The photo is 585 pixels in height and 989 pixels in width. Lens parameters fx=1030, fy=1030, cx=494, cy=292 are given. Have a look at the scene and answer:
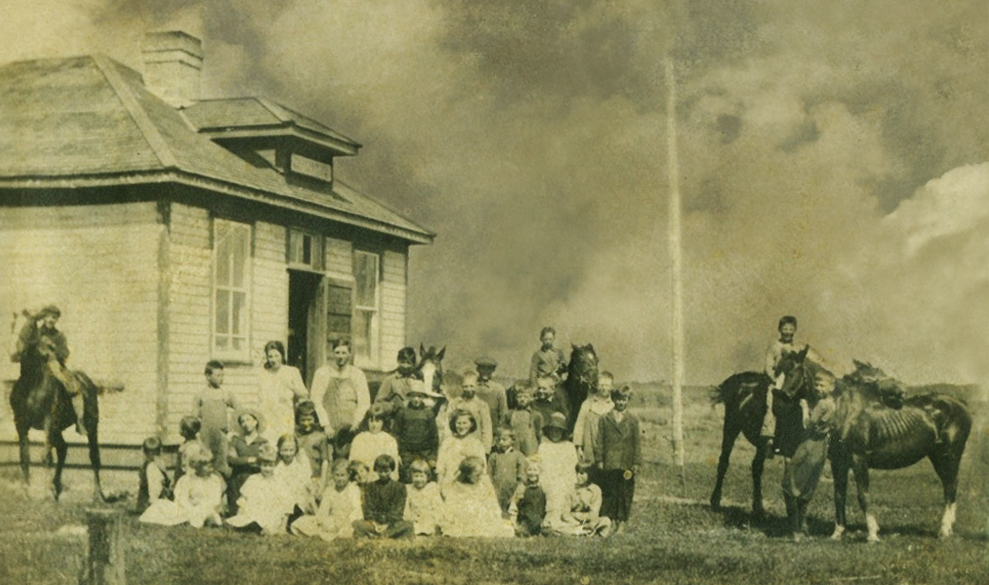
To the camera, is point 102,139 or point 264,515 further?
point 102,139

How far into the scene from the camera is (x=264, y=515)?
23.0ft

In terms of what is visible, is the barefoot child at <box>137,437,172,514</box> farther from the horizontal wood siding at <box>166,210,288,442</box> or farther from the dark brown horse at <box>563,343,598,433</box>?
the dark brown horse at <box>563,343,598,433</box>

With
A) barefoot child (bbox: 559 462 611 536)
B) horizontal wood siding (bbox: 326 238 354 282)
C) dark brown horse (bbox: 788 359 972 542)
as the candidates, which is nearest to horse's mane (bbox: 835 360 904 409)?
dark brown horse (bbox: 788 359 972 542)

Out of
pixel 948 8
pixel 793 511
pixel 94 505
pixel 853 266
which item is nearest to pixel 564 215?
pixel 853 266

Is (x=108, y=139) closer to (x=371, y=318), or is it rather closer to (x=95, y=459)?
(x=95, y=459)

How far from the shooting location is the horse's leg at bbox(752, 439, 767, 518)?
7684mm

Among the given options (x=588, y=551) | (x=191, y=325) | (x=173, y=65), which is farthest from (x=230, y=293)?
(x=588, y=551)

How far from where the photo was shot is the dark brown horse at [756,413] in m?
7.47

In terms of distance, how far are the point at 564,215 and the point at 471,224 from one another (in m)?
0.78

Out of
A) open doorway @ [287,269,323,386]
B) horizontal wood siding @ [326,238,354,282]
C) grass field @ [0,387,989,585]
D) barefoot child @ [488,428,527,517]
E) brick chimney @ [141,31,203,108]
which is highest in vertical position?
brick chimney @ [141,31,203,108]

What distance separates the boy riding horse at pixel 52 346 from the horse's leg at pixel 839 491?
5.42 meters

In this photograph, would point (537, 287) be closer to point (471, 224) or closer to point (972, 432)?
point (471, 224)

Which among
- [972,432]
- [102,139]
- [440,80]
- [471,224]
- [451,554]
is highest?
[440,80]

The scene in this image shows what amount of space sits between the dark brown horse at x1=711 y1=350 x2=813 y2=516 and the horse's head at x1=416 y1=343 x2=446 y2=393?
7.19ft
